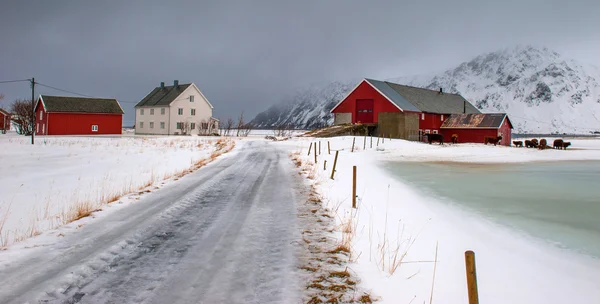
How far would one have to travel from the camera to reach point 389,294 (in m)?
4.43

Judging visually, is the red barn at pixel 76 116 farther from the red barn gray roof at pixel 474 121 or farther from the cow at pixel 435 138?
the red barn gray roof at pixel 474 121

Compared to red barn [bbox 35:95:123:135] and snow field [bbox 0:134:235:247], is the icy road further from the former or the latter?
red barn [bbox 35:95:123:135]

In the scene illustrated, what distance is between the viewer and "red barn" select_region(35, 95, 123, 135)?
54.1 m

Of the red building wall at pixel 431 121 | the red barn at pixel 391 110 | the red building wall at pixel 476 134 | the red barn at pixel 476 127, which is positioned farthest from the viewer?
the red building wall at pixel 476 134

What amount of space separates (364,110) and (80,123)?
141 ft

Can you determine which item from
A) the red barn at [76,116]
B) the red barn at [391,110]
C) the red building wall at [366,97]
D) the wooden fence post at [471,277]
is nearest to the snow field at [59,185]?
the wooden fence post at [471,277]

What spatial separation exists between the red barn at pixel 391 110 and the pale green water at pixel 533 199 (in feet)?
88.1

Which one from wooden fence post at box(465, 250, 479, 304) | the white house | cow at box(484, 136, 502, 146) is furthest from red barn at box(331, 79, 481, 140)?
wooden fence post at box(465, 250, 479, 304)

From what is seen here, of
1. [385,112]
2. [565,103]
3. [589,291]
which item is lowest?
[589,291]

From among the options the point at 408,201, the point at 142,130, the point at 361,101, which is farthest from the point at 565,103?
the point at 408,201

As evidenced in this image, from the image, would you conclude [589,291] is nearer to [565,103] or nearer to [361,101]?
[361,101]

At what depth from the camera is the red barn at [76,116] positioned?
54.1 meters

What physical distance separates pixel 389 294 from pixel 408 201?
655cm

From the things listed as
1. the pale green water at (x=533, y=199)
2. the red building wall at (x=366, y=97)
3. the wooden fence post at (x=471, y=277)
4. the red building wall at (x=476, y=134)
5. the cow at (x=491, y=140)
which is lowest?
the pale green water at (x=533, y=199)
